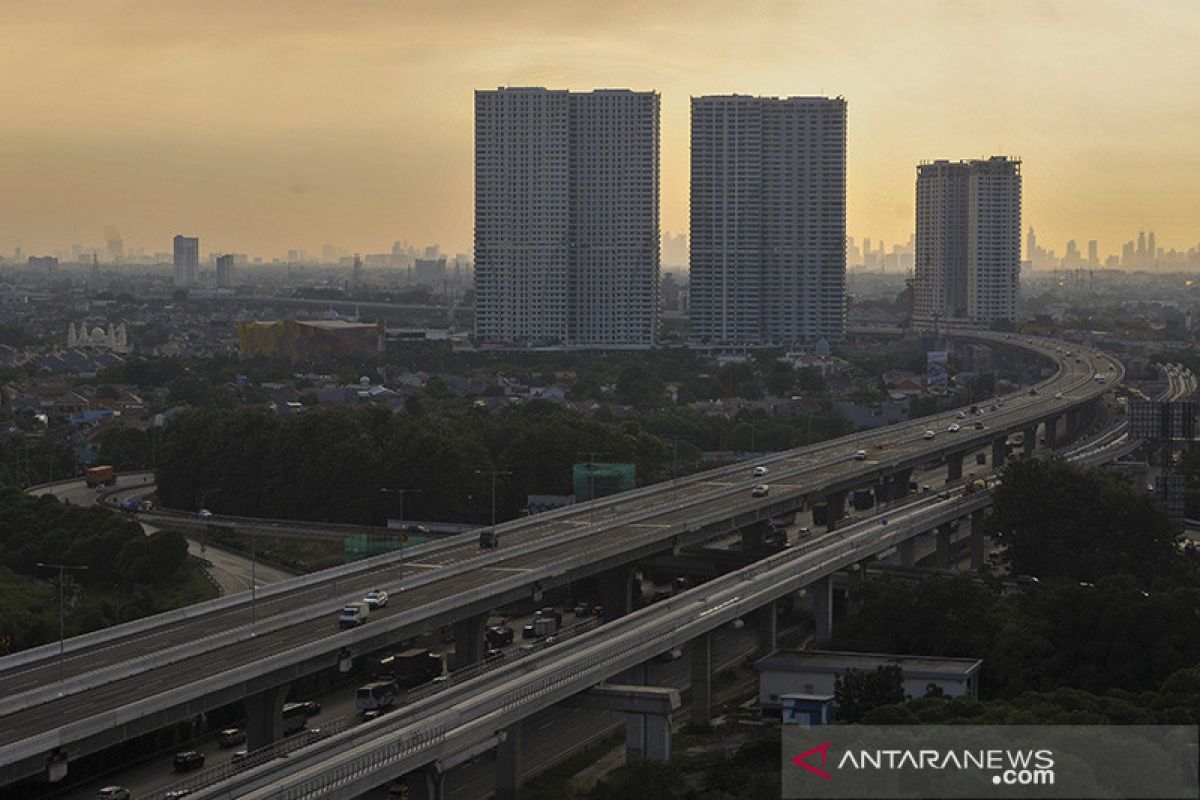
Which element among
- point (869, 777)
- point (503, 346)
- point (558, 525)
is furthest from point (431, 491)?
point (503, 346)

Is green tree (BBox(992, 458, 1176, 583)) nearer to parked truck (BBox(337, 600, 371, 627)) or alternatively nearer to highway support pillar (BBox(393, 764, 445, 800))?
parked truck (BBox(337, 600, 371, 627))

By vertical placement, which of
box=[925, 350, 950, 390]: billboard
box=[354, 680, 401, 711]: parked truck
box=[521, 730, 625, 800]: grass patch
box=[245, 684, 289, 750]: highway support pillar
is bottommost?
box=[521, 730, 625, 800]: grass patch

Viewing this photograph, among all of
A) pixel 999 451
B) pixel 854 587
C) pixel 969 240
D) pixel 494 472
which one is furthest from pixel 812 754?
pixel 969 240

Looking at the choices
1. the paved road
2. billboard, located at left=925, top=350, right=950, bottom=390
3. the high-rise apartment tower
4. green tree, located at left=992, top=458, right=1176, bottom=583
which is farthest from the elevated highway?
the high-rise apartment tower

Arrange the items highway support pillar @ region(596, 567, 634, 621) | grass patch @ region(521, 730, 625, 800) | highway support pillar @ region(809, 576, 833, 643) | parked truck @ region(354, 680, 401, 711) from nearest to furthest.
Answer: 1. grass patch @ region(521, 730, 625, 800)
2. parked truck @ region(354, 680, 401, 711)
3. highway support pillar @ region(809, 576, 833, 643)
4. highway support pillar @ region(596, 567, 634, 621)

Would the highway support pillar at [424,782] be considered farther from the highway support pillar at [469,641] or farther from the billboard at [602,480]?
the billboard at [602,480]

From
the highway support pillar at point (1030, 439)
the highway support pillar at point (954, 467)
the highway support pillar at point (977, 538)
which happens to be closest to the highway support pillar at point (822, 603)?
the highway support pillar at point (977, 538)
